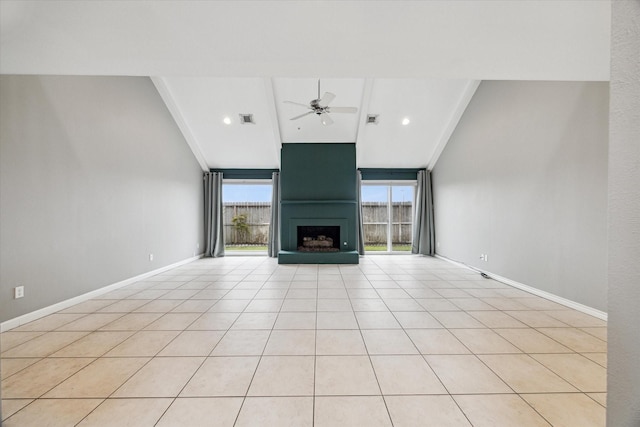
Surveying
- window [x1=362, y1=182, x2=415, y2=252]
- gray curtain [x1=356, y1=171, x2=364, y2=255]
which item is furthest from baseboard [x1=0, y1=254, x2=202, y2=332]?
window [x1=362, y1=182, x2=415, y2=252]

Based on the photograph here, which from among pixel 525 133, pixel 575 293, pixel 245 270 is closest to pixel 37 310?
pixel 245 270

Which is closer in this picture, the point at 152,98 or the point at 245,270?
the point at 152,98

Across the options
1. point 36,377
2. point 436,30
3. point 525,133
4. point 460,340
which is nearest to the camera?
point 36,377

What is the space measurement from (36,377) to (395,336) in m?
2.67

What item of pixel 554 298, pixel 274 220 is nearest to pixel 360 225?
pixel 274 220

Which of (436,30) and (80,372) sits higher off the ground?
(436,30)

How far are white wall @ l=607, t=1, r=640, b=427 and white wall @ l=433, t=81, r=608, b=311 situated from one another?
2.69 metres

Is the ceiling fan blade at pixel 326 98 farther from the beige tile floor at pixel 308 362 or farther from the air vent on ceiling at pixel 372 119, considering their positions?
the beige tile floor at pixel 308 362

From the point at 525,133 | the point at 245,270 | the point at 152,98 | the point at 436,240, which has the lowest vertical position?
the point at 245,270

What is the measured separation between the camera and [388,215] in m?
7.68

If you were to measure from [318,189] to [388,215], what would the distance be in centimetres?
249

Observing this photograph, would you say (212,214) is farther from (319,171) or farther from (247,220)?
(319,171)

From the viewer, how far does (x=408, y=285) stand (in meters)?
4.10

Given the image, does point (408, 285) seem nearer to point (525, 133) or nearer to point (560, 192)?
point (560, 192)
